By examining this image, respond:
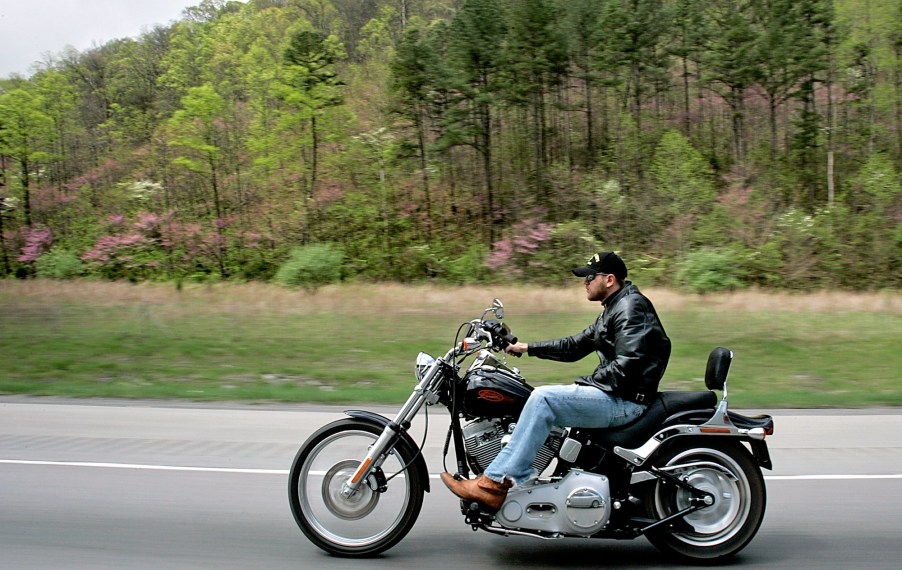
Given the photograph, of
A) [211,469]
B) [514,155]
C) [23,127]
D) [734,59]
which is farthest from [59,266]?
[734,59]

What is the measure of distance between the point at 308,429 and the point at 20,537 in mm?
3295

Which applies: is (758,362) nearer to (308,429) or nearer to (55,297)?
(308,429)

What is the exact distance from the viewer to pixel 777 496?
5.75m

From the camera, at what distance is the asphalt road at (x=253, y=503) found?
4.58 metres

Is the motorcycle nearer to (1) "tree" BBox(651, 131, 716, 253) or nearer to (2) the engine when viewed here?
(2) the engine

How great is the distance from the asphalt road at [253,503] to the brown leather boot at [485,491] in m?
0.42

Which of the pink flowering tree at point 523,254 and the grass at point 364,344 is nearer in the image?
the grass at point 364,344

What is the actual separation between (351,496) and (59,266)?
1415 inches

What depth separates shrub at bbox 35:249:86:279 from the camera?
36.0 m

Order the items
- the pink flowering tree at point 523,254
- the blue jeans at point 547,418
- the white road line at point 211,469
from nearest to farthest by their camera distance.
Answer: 1. the blue jeans at point 547,418
2. the white road line at point 211,469
3. the pink flowering tree at point 523,254

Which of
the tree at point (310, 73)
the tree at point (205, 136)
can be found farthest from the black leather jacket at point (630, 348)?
the tree at point (310, 73)

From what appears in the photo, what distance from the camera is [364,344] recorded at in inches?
558

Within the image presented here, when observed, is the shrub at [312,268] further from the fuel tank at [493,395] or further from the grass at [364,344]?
the fuel tank at [493,395]

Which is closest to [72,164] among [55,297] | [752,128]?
[55,297]
